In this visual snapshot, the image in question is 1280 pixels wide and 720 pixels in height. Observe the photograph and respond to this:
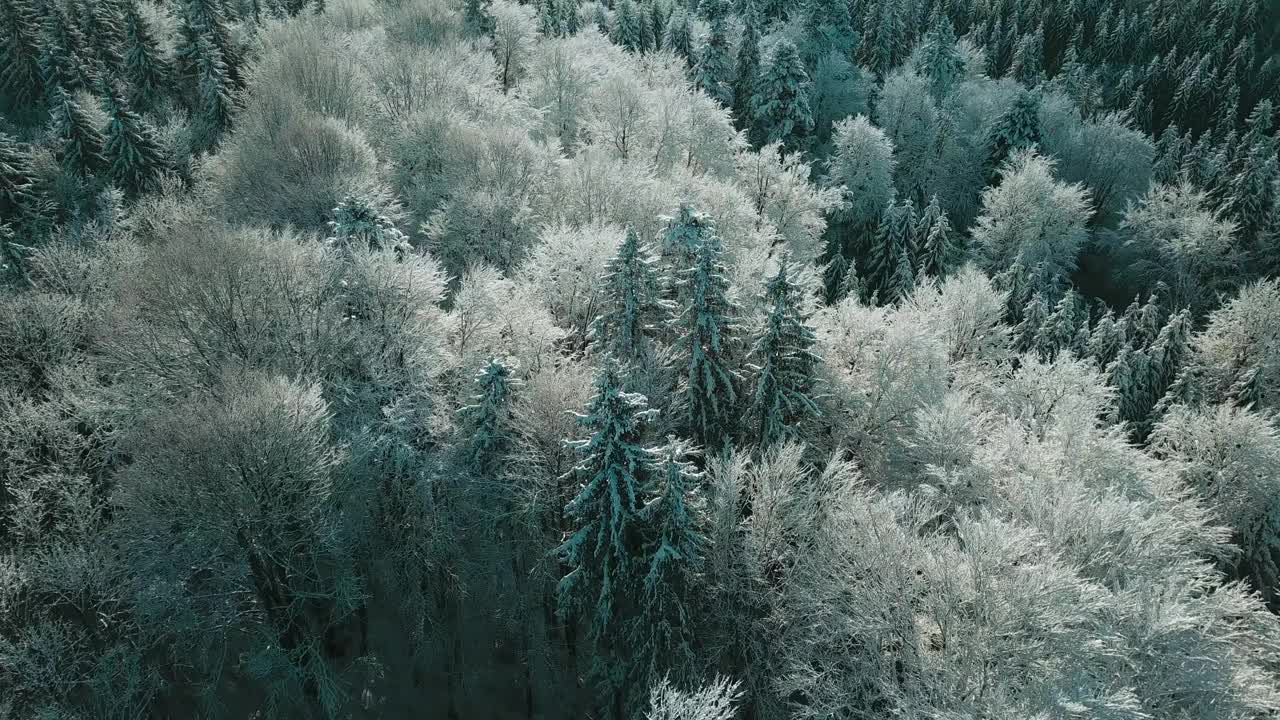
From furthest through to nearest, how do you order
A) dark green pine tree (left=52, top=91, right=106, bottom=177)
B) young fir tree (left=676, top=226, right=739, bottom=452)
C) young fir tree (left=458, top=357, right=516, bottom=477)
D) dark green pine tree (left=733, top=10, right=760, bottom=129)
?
1. dark green pine tree (left=733, top=10, right=760, bottom=129)
2. dark green pine tree (left=52, top=91, right=106, bottom=177)
3. young fir tree (left=676, top=226, right=739, bottom=452)
4. young fir tree (left=458, top=357, right=516, bottom=477)

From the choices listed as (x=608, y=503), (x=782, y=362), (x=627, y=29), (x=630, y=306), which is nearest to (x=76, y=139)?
(x=630, y=306)

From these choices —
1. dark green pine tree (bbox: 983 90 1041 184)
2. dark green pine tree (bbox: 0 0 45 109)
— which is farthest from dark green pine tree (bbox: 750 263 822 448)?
dark green pine tree (bbox: 0 0 45 109)

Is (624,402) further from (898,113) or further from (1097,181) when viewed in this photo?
(1097,181)

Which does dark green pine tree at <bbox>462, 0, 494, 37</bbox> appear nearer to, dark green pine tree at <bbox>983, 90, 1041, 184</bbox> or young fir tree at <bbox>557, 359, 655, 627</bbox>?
dark green pine tree at <bbox>983, 90, 1041, 184</bbox>

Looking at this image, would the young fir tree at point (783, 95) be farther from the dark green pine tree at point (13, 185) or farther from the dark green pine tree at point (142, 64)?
the dark green pine tree at point (13, 185)

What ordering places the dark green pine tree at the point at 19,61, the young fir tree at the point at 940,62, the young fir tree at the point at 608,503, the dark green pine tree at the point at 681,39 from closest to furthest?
the young fir tree at the point at 608,503
the dark green pine tree at the point at 19,61
the dark green pine tree at the point at 681,39
the young fir tree at the point at 940,62

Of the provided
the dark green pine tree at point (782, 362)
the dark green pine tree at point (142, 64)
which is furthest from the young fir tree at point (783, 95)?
the dark green pine tree at point (142, 64)

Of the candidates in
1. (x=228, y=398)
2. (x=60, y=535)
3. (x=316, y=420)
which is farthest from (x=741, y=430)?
(x=60, y=535)
